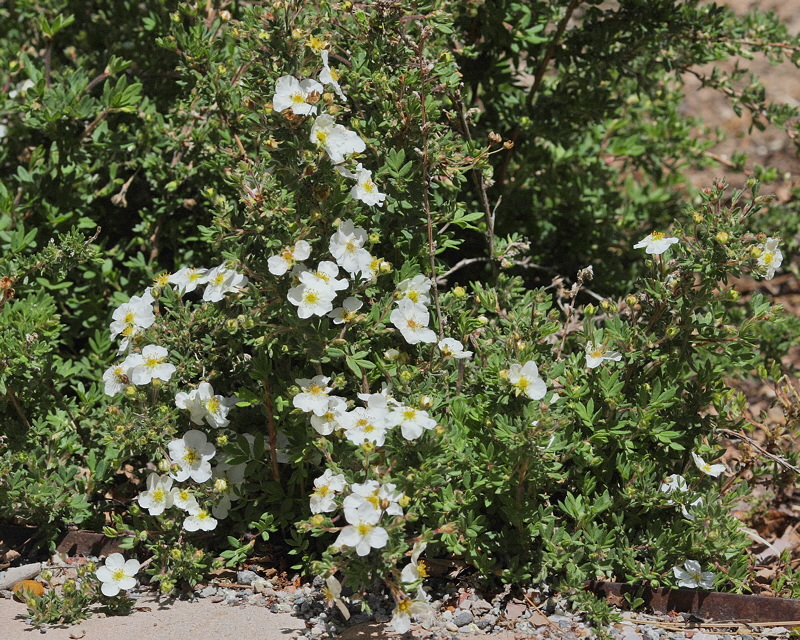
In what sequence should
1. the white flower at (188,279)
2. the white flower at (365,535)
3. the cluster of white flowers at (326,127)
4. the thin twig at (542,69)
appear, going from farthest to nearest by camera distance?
1. the thin twig at (542,69)
2. the white flower at (188,279)
3. the cluster of white flowers at (326,127)
4. the white flower at (365,535)

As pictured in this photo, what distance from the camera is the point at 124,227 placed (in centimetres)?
411

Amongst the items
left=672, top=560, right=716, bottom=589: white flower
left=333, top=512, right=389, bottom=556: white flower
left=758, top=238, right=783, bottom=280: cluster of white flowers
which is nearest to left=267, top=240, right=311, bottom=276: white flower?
left=333, top=512, right=389, bottom=556: white flower

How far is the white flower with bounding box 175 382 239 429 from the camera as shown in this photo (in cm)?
288

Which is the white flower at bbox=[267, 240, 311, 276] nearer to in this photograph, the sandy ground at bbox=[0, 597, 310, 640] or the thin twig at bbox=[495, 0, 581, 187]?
the sandy ground at bbox=[0, 597, 310, 640]

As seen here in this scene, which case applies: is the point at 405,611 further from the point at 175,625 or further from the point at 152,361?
the point at 152,361

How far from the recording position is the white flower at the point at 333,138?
2.65 m

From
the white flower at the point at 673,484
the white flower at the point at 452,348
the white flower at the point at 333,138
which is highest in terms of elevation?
the white flower at the point at 333,138

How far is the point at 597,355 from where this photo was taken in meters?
2.83

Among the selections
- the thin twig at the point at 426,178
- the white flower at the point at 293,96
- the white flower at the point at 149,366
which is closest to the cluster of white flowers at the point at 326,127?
the white flower at the point at 293,96

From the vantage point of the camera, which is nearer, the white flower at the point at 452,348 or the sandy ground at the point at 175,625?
the sandy ground at the point at 175,625

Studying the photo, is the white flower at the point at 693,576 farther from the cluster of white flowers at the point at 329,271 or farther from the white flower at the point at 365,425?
the cluster of white flowers at the point at 329,271

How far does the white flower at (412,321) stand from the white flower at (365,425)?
0.27m

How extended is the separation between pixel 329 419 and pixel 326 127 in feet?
2.85

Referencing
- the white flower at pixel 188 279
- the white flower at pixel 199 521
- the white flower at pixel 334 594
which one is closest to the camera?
the white flower at pixel 334 594
